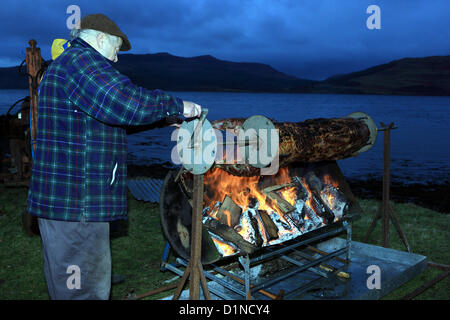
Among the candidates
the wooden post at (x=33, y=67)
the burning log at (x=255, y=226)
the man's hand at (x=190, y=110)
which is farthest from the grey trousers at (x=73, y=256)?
the wooden post at (x=33, y=67)

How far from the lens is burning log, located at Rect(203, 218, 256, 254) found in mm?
3611

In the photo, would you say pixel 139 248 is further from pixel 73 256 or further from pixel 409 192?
pixel 409 192

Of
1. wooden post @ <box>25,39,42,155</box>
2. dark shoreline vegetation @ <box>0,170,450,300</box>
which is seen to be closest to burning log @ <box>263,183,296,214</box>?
dark shoreline vegetation @ <box>0,170,450,300</box>

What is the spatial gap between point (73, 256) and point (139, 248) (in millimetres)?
3327

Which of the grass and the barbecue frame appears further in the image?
the grass

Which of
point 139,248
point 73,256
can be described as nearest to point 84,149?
point 73,256

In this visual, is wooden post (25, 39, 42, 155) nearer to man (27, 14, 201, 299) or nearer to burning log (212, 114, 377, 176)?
burning log (212, 114, 377, 176)

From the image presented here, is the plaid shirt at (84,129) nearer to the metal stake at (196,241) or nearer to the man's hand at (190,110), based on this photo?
the man's hand at (190,110)

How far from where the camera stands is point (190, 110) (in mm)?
2760

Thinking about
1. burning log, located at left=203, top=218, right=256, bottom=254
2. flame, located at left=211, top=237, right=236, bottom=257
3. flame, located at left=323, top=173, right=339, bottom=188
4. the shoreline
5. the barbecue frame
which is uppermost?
flame, located at left=323, top=173, right=339, bottom=188

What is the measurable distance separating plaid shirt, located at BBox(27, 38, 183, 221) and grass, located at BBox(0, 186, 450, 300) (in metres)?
1.93

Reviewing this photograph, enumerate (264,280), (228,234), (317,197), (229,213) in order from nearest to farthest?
(228,234) → (229,213) → (264,280) → (317,197)

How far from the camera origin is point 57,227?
2.73 metres

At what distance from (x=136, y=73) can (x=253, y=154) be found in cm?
12307
